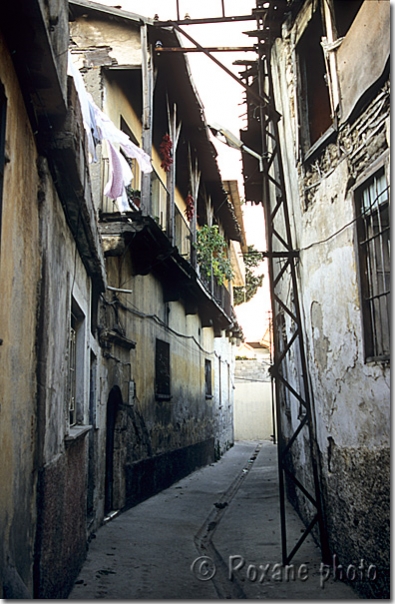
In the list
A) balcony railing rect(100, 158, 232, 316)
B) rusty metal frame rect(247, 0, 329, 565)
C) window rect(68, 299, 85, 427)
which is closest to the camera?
window rect(68, 299, 85, 427)

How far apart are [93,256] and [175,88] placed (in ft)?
21.7

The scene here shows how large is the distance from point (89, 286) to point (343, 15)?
161 inches

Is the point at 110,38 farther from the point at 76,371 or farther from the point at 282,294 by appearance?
the point at 76,371

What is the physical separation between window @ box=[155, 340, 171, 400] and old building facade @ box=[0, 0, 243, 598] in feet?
0.20

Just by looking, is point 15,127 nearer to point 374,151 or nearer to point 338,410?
point 374,151

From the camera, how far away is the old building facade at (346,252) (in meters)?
5.11

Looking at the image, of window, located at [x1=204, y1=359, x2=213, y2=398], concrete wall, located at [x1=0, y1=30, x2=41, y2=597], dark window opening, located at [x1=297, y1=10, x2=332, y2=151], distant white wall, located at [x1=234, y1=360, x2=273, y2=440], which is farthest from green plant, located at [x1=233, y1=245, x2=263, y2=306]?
concrete wall, located at [x1=0, y1=30, x2=41, y2=597]

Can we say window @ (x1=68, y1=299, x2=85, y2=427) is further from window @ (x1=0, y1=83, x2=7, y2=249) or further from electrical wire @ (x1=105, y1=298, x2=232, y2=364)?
window @ (x1=0, y1=83, x2=7, y2=249)

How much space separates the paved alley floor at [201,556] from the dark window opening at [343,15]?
539 cm

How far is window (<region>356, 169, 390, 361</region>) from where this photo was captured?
515cm

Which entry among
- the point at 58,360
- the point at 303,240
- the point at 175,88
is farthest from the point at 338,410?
the point at 175,88

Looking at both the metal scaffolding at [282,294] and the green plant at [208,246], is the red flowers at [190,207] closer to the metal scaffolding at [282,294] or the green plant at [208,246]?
the green plant at [208,246]

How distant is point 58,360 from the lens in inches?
193

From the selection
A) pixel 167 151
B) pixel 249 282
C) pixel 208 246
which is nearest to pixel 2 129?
pixel 167 151
